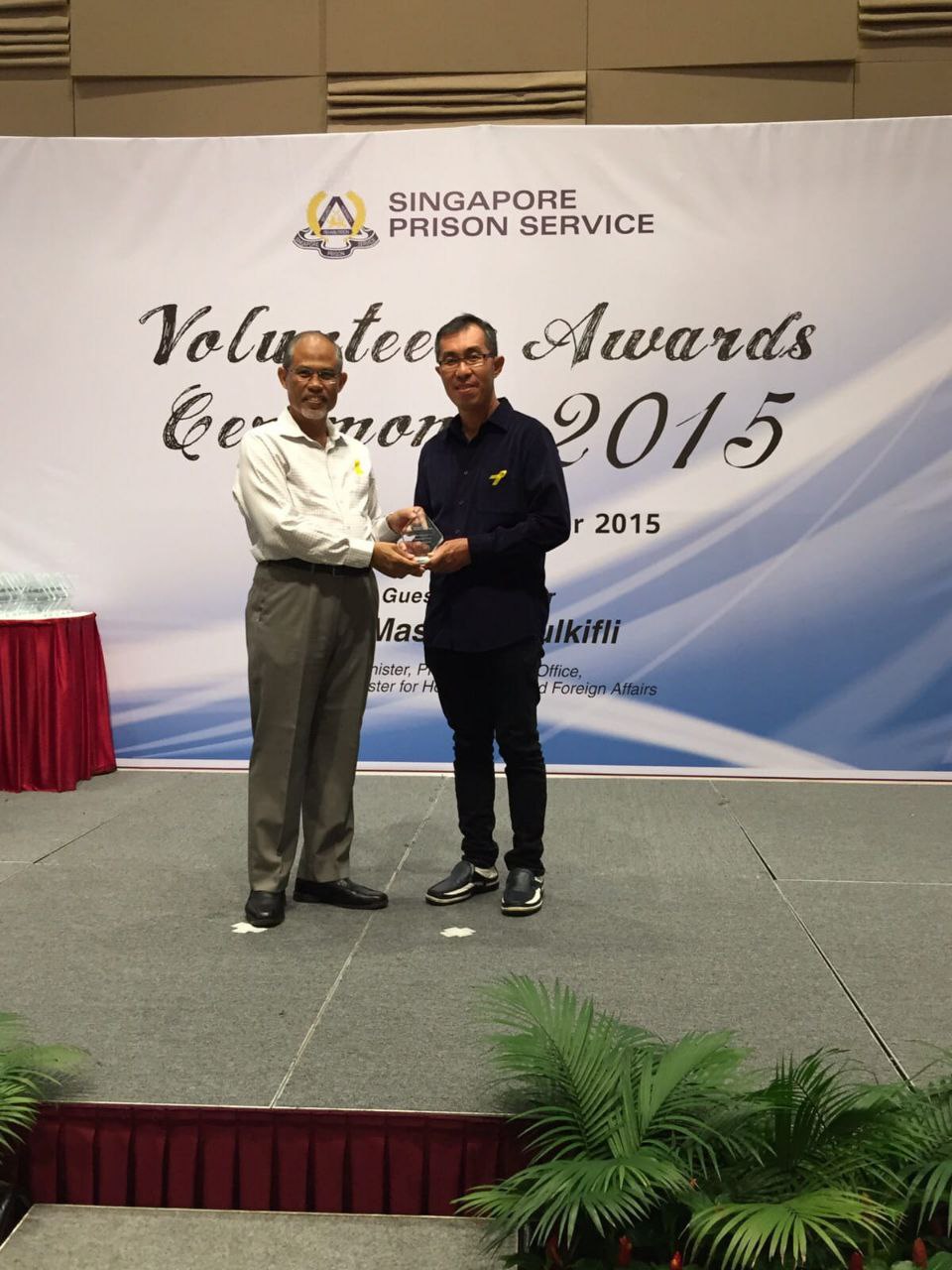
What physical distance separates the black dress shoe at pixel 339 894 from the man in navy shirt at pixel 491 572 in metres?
0.16

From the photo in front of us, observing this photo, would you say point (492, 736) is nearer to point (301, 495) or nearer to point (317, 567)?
point (317, 567)

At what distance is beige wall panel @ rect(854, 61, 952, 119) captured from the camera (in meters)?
4.90

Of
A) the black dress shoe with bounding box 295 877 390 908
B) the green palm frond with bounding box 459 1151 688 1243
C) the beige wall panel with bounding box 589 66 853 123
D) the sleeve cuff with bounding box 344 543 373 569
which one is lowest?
the black dress shoe with bounding box 295 877 390 908

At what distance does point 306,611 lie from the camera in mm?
3076

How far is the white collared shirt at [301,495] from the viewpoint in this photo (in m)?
3.01

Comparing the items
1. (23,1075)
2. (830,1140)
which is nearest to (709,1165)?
(830,1140)

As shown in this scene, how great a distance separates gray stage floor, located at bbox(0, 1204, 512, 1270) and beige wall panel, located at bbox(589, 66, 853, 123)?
4.45 metres

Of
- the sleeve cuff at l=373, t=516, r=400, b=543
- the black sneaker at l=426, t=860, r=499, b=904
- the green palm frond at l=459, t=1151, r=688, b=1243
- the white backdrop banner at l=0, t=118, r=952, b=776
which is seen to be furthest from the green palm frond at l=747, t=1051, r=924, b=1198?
the white backdrop banner at l=0, t=118, r=952, b=776

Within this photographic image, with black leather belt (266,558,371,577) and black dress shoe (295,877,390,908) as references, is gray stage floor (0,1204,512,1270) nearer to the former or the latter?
black dress shoe (295,877,390,908)

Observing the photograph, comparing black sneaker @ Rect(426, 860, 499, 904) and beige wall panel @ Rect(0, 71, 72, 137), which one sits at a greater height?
beige wall panel @ Rect(0, 71, 72, 137)

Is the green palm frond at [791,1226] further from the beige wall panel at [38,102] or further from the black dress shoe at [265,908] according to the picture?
→ the beige wall panel at [38,102]

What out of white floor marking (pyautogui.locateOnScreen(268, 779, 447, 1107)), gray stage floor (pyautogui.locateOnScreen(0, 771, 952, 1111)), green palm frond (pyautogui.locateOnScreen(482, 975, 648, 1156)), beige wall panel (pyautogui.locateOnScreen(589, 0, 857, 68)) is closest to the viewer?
green palm frond (pyautogui.locateOnScreen(482, 975, 648, 1156))

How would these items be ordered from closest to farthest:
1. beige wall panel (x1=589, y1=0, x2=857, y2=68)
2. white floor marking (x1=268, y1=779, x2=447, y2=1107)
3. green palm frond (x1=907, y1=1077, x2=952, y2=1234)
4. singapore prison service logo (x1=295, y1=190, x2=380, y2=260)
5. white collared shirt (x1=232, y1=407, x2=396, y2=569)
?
green palm frond (x1=907, y1=1077, x2=952, y2=1234)
white floor marking (x1=268, y1=779, x2=447, y2=1107)
white collared shirt (x1=232, y1=407, x2=396, y2=569)
beige wall panel (x1=589, y1=0, x2=857, y2=68)
singapore prison service logo (x1=295, y1=190, x2=380, y2=260)

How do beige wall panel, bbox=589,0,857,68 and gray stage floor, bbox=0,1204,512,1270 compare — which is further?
beige wall panel, bbox=589,0,857,68
